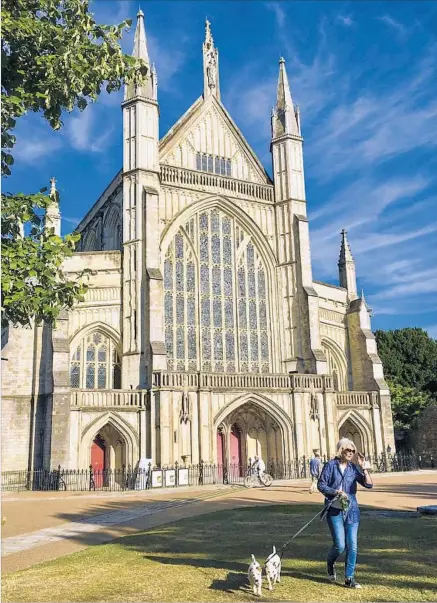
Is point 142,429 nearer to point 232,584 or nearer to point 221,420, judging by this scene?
point 221,420

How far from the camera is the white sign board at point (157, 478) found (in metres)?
26.7

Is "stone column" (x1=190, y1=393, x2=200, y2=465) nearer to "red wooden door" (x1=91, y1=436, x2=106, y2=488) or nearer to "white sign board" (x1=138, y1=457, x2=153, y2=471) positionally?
"white sign board" (x1=138, y1=457, x2=153, y2=471)

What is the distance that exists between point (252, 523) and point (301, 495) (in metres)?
8.03

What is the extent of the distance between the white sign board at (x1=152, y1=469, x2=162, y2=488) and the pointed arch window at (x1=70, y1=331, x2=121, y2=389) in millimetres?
7231

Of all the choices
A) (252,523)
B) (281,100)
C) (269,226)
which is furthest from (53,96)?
(281,100)

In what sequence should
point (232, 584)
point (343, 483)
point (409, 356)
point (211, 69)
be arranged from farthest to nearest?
1. point (409, 356)
2. point (211, 69)
3. point (343, 483)
4. point (232, 584)

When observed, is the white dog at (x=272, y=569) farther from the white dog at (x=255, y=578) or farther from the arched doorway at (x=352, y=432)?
the arched doorway at (x=352, y=432)

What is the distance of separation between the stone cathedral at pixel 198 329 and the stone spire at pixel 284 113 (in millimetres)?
97

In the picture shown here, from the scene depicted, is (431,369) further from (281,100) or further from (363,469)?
(363,469)

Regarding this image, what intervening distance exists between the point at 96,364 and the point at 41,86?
2407cm

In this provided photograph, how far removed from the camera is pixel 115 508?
18703 mm

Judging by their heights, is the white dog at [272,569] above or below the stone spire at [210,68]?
below

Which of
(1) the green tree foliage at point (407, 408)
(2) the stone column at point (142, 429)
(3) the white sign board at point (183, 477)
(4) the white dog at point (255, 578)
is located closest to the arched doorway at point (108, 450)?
(2) the stone column at point (142, 429)

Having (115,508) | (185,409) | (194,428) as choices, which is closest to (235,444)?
(194,428)
